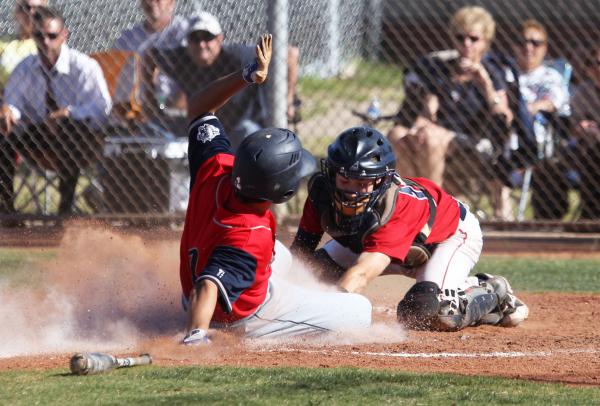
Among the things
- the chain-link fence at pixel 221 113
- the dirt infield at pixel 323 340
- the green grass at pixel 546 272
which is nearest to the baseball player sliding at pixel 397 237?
the dirt infield at pixel 323 340

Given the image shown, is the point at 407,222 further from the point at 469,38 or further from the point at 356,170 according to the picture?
the point at 469,38

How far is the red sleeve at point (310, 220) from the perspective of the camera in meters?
5.75

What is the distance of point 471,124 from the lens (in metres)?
9.24

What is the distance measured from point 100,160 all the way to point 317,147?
5.18 meters

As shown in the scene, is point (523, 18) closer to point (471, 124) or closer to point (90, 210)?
point (471, 124)

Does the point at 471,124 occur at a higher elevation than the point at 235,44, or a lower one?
lower

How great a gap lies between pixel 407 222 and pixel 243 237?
3.72ft

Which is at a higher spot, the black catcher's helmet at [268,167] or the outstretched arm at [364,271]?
the black catcher's helmet at [268,167]

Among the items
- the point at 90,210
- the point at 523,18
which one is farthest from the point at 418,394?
the point at 523,18

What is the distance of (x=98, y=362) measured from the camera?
4125 mm

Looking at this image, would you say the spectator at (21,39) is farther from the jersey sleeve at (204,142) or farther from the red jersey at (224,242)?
the red jersey at (224,242)

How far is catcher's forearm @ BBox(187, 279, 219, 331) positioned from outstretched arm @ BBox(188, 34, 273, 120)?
1162 mm

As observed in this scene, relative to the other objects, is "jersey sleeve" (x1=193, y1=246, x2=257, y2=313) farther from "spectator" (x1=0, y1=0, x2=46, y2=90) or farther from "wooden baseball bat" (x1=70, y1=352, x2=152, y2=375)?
"spectator" (x1=0, y1=0, x2=46, y2=90)

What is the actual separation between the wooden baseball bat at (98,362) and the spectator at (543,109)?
231 inches
